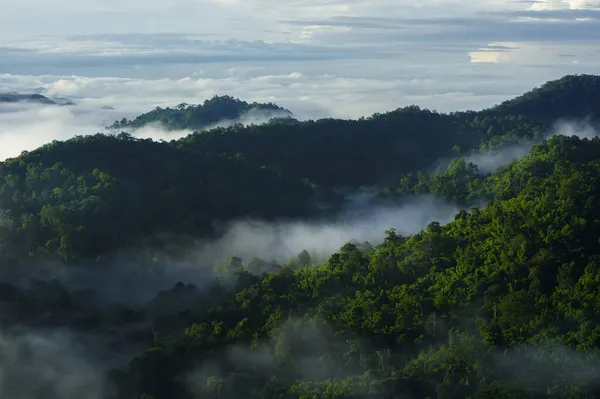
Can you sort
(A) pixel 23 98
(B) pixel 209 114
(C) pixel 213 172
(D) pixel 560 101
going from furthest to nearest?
(A) pixel 23 98
(B) pixel 209 114
(D) pixel 560 101
(C) pixel 213 172

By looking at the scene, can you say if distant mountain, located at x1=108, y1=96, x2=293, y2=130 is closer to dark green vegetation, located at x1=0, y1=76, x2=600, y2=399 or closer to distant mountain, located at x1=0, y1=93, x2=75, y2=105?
distant mountain, located at x1=0, y1=93, x2=75, y2=105

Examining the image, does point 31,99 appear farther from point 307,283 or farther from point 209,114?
point 307,283

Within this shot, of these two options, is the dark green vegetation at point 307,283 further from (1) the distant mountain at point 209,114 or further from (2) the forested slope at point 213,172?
(1) the distant mountain at point 209,114

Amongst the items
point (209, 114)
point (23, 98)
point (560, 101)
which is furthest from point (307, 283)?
point (23, 98)

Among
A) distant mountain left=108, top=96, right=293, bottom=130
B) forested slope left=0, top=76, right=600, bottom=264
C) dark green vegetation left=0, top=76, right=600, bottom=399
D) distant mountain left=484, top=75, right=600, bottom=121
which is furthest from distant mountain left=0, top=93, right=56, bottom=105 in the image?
distant mountain left=484, top=75, right=600, bottom=121

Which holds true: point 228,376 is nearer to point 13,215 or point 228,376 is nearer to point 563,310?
point 563,310

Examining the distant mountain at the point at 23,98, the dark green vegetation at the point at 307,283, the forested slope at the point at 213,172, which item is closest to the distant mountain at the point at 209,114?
the distant mountain at the point at 23,98
